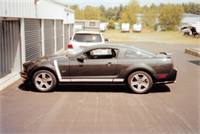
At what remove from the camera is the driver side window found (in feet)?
35.5

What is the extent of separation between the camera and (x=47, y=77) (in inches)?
417

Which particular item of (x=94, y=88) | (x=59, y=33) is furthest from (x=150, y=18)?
(x=94, y=88)

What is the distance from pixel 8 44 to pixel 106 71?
4545 millimetres

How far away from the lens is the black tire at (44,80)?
1053 centimetres

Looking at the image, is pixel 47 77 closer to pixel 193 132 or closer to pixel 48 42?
pixel 193 132

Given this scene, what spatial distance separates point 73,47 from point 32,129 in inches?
373

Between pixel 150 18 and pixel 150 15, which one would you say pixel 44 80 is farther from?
pixel 150 15

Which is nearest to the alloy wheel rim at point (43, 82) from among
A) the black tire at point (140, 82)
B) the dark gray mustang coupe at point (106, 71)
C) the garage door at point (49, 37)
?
the dark gray mustang coupe at point (106, 71)

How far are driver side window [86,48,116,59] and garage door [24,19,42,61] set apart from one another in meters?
4.63

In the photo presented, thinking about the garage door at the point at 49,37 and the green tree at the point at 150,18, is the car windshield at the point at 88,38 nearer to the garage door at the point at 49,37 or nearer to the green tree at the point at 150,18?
the garage door at the point at 49,37

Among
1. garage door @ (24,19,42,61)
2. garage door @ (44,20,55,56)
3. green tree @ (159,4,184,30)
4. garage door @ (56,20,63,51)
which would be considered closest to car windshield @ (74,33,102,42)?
garage door @ (24,19,42,61)

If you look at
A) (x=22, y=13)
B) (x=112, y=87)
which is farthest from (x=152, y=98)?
(x=22, y=13)

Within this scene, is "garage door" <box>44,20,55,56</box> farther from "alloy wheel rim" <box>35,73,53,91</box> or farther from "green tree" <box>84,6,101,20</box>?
"green tree" <box>84,6,101,20</box>

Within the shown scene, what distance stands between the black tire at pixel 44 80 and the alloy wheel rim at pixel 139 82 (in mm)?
2286
